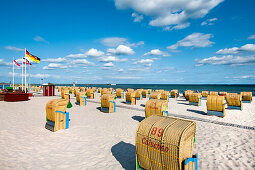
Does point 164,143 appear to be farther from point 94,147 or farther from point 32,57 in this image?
point 32,57

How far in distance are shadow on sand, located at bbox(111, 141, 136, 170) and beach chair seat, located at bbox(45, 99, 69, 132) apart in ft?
15.8

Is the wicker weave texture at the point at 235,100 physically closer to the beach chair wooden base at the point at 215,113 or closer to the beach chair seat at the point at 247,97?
the beach chair wooden base at the point at 215,113

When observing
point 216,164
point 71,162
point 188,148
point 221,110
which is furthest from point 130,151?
point 221,110

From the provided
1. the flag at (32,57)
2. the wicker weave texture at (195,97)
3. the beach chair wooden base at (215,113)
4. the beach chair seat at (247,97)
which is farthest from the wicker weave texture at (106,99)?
the beach chair seat at (247,97)

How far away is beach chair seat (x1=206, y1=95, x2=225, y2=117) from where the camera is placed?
15.1 meters

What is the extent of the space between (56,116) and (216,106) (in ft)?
51.3

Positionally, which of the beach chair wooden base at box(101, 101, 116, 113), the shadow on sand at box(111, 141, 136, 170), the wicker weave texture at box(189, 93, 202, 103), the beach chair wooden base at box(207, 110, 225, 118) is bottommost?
the shadow on sand at box(111, 141, 136, 170)

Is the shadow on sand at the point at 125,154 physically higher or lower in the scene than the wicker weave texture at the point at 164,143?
lower

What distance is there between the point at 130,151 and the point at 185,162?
3608 millimetres

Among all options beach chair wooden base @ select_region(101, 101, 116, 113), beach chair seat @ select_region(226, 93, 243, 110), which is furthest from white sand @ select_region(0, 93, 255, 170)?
beach chair seat @ select_region(226, 93, 243, 110)

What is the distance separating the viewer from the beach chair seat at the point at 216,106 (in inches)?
595

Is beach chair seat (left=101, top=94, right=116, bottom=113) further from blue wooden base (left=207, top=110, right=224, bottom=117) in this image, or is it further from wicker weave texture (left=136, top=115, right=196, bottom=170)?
wicker weave texture (left=136, top=115, right=196, bottom=170)

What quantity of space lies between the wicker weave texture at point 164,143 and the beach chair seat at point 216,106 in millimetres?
12594

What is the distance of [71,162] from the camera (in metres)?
6.33
